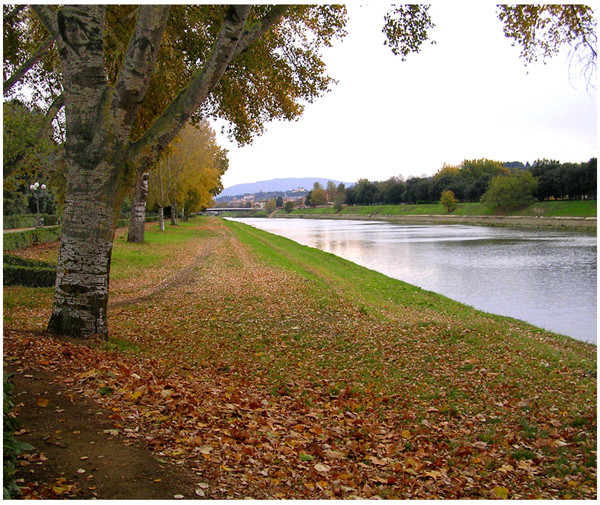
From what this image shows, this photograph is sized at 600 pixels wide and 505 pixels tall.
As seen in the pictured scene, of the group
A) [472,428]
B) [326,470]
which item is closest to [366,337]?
[472,428]

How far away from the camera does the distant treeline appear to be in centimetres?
7294

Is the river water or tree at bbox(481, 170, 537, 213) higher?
tree at bbox(481, 170, 537, 213)

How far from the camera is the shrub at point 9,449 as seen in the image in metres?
3.34

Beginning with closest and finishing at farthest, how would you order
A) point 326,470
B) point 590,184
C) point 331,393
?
point 326,470 < point 331,393 < point 590,184

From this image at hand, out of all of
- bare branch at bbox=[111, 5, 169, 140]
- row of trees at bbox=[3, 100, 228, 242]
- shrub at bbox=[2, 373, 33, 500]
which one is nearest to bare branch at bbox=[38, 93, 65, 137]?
row of trees at bbox=[3, 100, 228, 242]

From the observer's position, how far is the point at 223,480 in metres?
4.11

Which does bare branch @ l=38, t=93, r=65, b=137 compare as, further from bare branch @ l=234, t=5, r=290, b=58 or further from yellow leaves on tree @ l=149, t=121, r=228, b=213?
yellow leaves on tree @ l=149, t=121, r=228, b=213

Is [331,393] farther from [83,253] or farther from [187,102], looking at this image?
Answer: [187,102]

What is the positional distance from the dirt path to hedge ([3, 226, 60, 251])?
1999 centimetres

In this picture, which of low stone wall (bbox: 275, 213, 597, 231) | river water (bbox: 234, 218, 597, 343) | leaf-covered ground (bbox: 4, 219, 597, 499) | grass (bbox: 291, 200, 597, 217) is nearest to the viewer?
leaf-covered ground (bbox: 4, 219, 597, 499)

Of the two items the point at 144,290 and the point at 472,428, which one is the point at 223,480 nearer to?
the point at 472,428

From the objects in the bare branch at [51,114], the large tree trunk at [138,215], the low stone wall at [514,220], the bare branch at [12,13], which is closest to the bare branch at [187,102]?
the bare branch at [12,13]

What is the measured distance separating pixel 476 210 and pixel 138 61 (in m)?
93.5

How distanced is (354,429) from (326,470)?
55.0 inches
